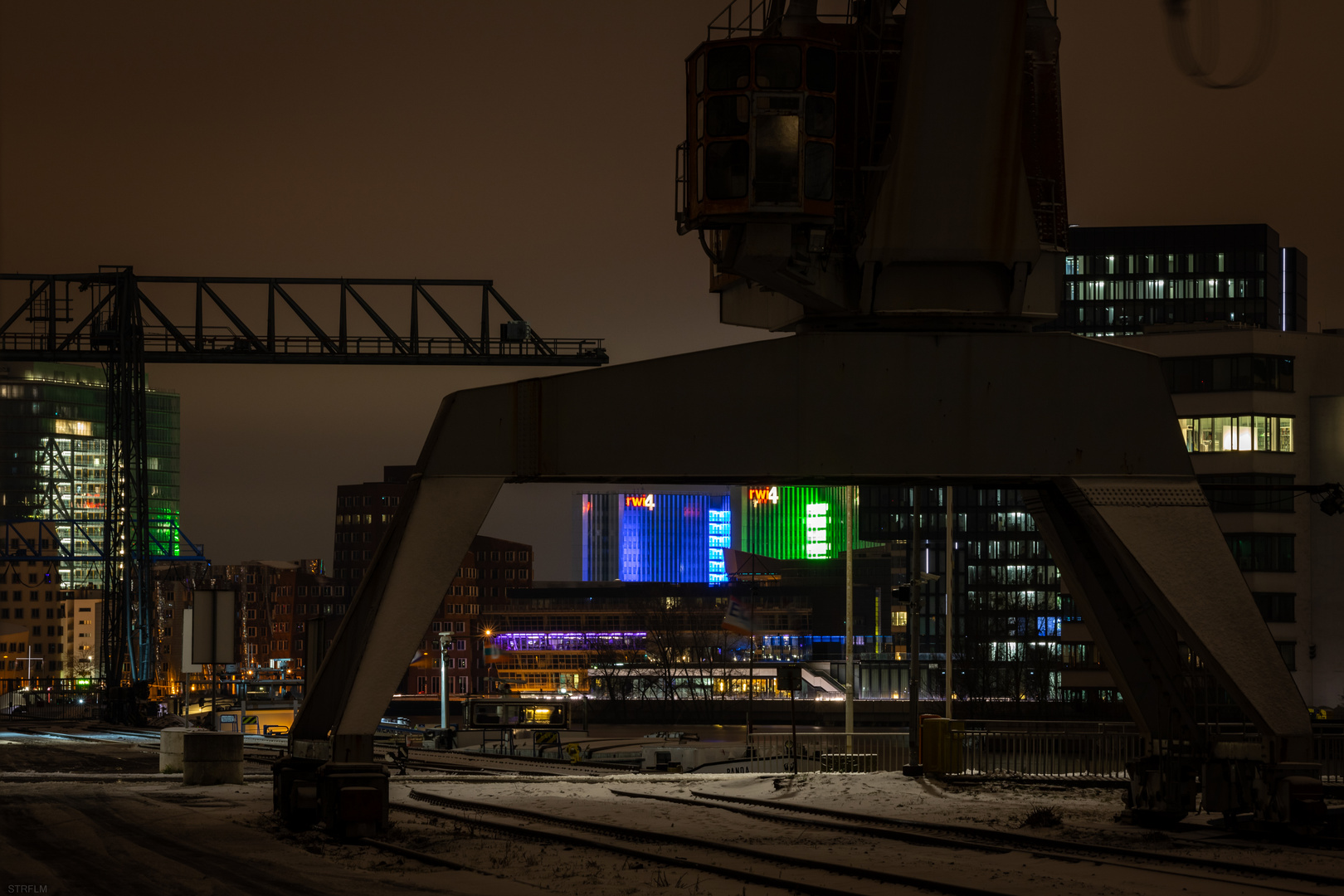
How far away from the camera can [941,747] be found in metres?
29.6

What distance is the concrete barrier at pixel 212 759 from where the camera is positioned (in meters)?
28.5

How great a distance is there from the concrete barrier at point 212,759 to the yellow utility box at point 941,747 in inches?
499

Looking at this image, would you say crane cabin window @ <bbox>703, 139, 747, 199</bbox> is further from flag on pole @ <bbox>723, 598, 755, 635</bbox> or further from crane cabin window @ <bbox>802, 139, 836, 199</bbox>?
flag on pole @ <bbox>723, 598, 755, 635</bbox>

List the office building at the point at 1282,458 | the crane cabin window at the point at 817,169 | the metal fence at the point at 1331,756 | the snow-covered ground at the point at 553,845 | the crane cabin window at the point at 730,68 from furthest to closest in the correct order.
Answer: the office building at the point at 1282,458 → the metal fence at the point at 1331,756 → the crane cabin window at the point at 730,68 → the crane cabin window at the point at 817,169 → the snow-covered ground at the point at 553,845

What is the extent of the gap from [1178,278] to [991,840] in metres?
Answer: 176

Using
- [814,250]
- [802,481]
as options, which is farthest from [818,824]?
[814,250]

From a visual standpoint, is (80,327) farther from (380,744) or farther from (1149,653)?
(1149,653)

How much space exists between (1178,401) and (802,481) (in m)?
73.2

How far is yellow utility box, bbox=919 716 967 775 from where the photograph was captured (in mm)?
29547

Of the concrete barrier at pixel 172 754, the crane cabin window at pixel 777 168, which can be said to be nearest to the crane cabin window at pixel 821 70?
the crane cabin window at pixel 777 168

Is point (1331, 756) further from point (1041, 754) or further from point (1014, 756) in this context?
point (1014, 756)

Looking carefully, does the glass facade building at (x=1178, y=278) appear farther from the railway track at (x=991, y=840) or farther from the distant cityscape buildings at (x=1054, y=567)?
the railway track at (x=991, y=840)

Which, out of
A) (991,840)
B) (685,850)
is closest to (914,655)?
(991,840)

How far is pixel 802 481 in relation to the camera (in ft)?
69.8
